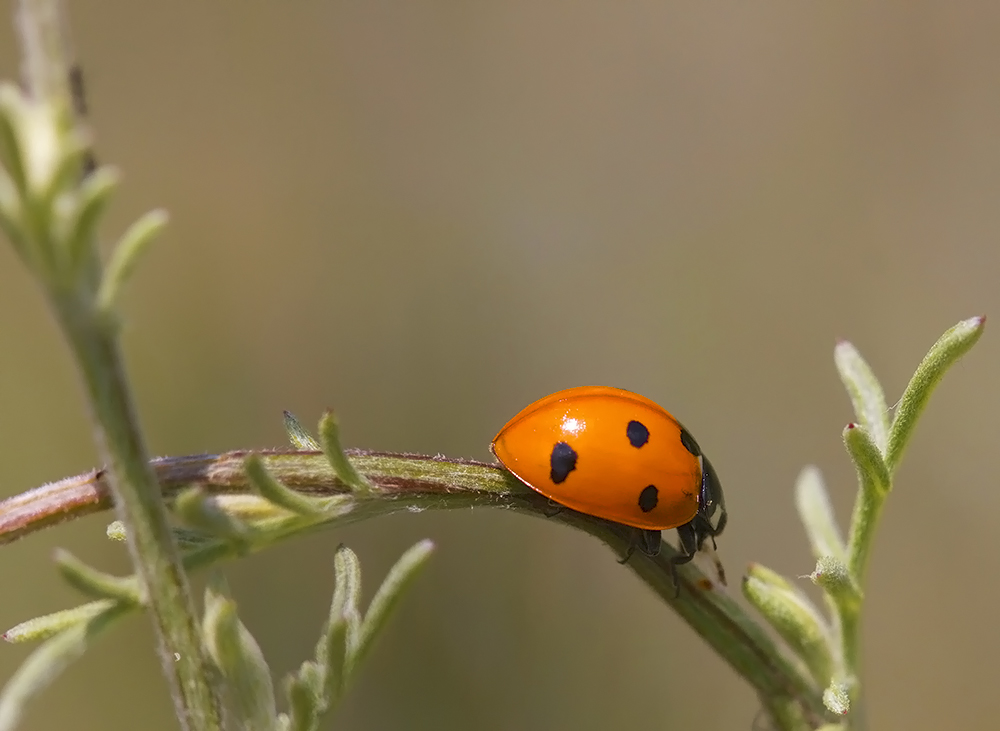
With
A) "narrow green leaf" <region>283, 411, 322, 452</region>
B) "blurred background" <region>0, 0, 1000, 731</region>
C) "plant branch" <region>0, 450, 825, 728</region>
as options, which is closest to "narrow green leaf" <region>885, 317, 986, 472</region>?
"plant branch" <region>0, 450, 825, 728</region>

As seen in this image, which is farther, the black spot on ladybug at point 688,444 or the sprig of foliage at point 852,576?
the black spot on ladybug at point 688,444

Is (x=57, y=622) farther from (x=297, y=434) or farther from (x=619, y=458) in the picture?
(x=619, y=458)

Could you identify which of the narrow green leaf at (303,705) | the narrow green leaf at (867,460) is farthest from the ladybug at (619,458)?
the narrow green leaf at (303,705)

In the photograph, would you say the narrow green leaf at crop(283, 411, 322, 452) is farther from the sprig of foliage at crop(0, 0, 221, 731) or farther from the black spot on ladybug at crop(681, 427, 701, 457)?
the black spot on ladybug at crop(681, 427, 701, 457)

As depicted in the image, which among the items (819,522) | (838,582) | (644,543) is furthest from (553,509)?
(819,522)

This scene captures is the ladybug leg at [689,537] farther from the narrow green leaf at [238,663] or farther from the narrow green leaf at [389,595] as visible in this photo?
the narrow green leaf at [238,663]
